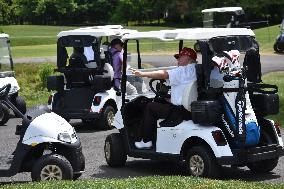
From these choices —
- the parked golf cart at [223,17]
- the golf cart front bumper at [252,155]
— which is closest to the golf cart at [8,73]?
the golf cart front bumper at [252,155]

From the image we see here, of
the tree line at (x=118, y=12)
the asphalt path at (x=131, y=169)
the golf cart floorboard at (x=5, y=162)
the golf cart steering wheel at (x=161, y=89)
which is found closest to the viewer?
the golf cart floorboard at (x=5, y=162)

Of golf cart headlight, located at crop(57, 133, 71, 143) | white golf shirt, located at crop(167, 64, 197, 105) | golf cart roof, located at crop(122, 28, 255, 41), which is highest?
golf cart roof, located at crop(122, 28, 255, 41)

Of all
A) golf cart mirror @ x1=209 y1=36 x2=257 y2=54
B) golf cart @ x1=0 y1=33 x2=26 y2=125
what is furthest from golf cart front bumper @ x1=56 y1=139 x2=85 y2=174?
golf cart @ x1=0 y1=33 x2=26 y2=125

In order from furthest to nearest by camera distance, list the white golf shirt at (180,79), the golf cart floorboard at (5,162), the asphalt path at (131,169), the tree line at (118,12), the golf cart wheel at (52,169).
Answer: the tree line at (118,12) < the asphalt path at (131,169) < the white golf shirt at (180,79) < the golf cart floorboard at (5,162) < the golf cart wheel at (52,169)

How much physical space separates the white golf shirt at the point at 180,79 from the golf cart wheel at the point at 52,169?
1.65m

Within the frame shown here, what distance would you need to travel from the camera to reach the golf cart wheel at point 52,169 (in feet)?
26.8

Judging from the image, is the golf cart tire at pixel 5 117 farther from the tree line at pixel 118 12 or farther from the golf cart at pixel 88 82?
the tree line at pixel 118 12

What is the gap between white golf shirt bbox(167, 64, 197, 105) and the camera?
29.4 ft

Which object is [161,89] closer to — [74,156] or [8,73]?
[74,156]

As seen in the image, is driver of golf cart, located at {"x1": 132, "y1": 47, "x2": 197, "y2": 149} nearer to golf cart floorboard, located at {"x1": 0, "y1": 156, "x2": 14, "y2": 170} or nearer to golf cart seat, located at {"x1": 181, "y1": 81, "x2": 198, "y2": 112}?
golf cart seat, located at {"x1": 181, "y1": 81, "x2": 198, "y2": 112}

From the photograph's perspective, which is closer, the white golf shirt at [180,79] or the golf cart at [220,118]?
the golf cart at [220,118]

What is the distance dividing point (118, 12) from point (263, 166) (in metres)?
72.6

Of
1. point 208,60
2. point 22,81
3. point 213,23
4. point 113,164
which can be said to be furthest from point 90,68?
point 213,23

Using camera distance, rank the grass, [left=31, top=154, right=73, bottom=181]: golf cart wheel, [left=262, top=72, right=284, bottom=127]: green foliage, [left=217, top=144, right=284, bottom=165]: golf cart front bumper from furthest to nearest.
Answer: [left=262, top=72, right=284, bottom=127]: green foliage
[left=217, top=144, right=284, bottom=165]: golf cart front bumper
[left=31, top=154, right=73, bottom=181]: golf cart wheel
the grass
